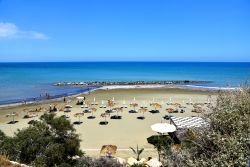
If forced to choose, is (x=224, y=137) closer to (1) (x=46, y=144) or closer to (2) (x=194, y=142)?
(2) (x=194, y=142)

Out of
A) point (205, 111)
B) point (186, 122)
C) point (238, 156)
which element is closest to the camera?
point (238, 156)

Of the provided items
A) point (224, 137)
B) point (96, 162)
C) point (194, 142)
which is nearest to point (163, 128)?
point (96, 162)

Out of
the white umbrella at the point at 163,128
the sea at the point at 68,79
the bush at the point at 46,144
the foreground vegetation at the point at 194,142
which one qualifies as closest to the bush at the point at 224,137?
the foreground vegetation at the point at 194,142

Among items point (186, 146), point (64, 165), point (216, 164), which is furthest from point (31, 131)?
point (216, 164)

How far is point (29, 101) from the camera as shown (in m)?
44.0

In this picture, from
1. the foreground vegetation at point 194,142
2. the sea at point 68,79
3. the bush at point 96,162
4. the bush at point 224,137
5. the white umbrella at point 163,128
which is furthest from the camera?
the sea at point 68,79

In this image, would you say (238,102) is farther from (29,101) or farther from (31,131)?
(29,101)

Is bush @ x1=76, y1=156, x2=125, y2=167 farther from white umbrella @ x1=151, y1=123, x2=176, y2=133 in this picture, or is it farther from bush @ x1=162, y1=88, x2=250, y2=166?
white umbrella @ x1=151, y1=123, x2=176, y2=133

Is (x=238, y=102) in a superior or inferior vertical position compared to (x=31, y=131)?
superior

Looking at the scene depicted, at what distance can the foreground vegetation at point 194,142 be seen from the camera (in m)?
7.97

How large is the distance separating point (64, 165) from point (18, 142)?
7.87ft

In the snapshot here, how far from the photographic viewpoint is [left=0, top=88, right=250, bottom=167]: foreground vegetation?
314 inches

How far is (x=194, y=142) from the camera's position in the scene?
30.0 ft

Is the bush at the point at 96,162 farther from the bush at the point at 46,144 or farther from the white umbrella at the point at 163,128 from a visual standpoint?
the white umbrella at the point at 163,128
